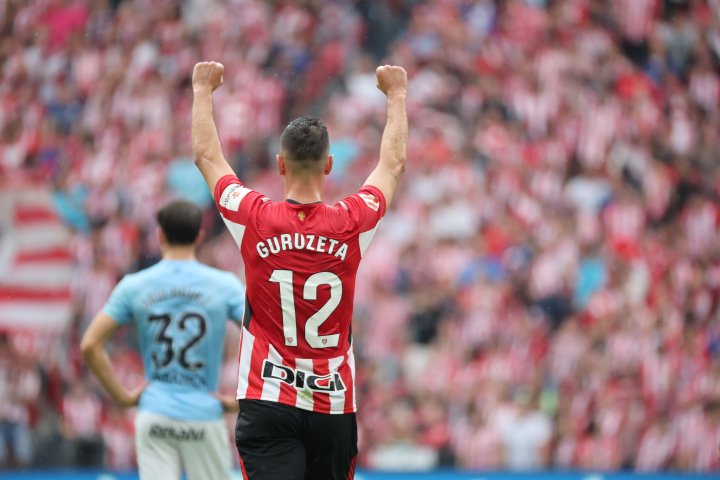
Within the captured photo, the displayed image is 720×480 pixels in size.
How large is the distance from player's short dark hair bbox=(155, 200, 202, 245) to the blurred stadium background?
14.7ft

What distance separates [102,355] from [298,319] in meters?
1.78

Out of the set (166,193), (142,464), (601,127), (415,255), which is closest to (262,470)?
(142,464)

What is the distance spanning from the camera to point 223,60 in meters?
12.6

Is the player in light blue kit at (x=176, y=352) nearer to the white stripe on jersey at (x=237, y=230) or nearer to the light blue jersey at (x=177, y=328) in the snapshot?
the light blue jersey at (x=177, y=328)

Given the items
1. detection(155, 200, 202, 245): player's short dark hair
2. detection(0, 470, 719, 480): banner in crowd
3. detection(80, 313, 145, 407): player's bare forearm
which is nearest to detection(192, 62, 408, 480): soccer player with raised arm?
detection(155, 200, 202, 245): player's short dark hair

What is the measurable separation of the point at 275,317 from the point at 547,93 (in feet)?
29.7

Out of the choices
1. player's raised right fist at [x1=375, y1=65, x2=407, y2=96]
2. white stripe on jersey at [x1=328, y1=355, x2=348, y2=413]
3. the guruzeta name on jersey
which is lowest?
white stripe on jersey at [x1=328, y1=355, x2=348, y2=413]

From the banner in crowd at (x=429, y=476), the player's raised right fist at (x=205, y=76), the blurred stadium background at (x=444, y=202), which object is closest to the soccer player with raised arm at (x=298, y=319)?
the player's raised right fist at (x=205, y=76)

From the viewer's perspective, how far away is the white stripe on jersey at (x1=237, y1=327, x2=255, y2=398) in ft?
11.7

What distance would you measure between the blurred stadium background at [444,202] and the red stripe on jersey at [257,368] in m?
5.30

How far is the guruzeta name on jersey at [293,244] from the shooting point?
3562mm

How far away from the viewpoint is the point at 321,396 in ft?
11.6

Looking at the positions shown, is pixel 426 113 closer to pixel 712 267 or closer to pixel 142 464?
pixel 712 267

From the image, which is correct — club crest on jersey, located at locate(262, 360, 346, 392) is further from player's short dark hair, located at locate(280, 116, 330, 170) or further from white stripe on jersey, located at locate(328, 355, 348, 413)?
player's short dark hair, located at locate(280, 116, 330, 170)
